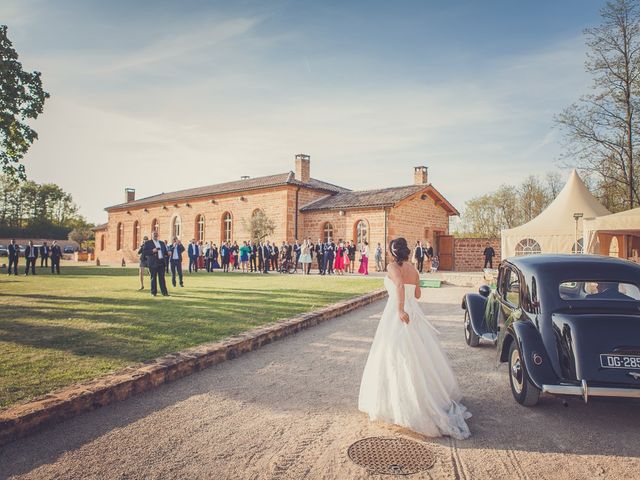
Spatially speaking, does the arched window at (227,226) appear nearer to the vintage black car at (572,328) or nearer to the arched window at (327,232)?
the arched window at (327,232)

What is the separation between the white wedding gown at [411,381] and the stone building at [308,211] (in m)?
20.9

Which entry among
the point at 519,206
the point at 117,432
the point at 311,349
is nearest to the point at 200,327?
the point at 311,349

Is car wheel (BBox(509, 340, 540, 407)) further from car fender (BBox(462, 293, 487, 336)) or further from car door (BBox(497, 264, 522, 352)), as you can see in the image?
car fender (BBox(462, 293, 487, 336))

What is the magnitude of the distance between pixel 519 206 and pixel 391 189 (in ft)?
63.8

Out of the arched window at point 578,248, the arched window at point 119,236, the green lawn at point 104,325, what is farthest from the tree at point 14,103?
the arched window at point 119,236

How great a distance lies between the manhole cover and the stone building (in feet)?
70.9

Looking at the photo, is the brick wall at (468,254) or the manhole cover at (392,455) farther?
the brick wall at (468,254)

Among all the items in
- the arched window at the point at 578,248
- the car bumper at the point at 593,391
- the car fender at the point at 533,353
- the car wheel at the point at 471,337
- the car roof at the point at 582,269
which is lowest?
the car wheel at the point at 471,337

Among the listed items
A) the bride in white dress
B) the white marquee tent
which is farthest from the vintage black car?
the white marquee tent

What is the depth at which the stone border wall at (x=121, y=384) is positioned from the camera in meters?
3.06

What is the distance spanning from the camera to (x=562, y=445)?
3.04m

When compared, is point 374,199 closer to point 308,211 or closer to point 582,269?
point 308,211

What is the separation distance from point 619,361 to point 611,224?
10.8 meters

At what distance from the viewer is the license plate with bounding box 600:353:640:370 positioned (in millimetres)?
3328
